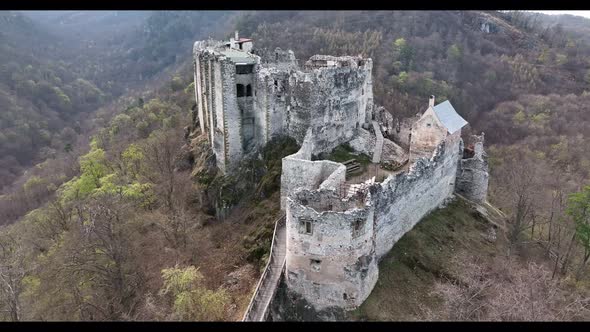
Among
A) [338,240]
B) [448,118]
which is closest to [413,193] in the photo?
[338,240]

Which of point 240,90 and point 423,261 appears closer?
point 423,261

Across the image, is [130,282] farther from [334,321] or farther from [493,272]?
[493,272]

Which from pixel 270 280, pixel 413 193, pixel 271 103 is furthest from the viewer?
pixel 271 103

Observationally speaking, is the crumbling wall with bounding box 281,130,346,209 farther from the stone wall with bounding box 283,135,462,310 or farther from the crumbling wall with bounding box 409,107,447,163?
the crumbling wall with bounding box 409,107,447,163

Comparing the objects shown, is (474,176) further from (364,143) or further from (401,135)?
(364,143)

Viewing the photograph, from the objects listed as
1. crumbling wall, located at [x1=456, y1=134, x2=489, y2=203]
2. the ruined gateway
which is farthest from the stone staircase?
crumbling wall, located at [x1=456, y1=134, x2=489, y2=203]

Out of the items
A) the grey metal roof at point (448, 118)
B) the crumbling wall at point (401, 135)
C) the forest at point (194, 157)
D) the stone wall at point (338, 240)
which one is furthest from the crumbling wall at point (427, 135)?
the forest at point (194, 157)
